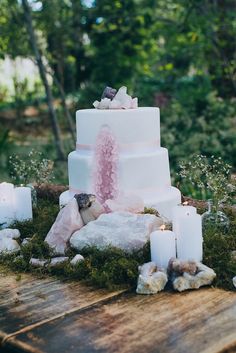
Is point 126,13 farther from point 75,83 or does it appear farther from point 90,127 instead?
point 90,127

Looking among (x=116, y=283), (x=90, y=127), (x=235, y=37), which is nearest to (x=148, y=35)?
(x=235, y=37)

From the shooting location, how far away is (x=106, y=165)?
3.73 m

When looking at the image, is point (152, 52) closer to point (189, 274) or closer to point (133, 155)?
point (133, 155)

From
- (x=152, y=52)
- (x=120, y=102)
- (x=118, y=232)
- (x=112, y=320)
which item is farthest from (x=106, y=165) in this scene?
(x=152, y=52)

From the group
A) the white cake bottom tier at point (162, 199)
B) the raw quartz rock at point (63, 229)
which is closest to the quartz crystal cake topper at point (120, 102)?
the white cake bottom tier at point (162, 199)

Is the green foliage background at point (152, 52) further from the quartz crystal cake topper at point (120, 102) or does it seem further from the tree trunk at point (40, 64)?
the quartz crystal cake topper at point (120, 102)

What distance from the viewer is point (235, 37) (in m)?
9.87

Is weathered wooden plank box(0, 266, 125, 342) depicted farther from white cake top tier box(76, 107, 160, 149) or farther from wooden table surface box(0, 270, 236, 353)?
white cake top tier box(76, 107, 160, 149)

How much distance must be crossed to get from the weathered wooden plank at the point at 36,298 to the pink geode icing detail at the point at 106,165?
91cm

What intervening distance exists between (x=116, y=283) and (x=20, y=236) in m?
0.99

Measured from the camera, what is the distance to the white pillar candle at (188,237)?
2934mm

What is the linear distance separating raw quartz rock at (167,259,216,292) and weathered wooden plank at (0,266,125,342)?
28cm

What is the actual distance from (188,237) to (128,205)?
68 centimetres

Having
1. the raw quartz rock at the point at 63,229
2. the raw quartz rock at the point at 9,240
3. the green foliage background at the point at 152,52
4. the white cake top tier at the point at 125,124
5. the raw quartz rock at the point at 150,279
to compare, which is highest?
the green foliage background at the point at 152,52
